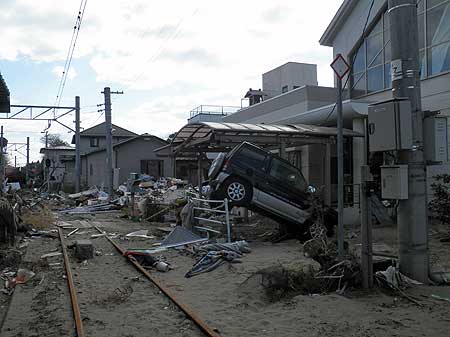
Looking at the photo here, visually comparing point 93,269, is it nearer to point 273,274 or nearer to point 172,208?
point 273,274

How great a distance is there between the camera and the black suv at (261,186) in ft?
43.0

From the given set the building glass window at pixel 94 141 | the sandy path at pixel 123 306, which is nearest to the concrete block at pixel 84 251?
the sandy path at pixel 123 306

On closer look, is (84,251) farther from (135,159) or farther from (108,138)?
(135,159)

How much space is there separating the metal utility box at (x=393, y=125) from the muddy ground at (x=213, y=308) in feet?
6.66

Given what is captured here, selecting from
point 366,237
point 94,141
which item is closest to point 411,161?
point 366,237

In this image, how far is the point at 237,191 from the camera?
43.0 feet

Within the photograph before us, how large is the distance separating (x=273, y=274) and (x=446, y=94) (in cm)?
973

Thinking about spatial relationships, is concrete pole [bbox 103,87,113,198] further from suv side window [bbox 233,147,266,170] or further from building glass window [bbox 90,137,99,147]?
building glass window [bbox 90,137,99,147]

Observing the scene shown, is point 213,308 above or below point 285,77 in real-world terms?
below

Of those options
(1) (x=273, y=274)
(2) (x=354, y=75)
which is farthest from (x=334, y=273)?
(2) (x=354, y=75)

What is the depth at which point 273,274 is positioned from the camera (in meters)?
7.36

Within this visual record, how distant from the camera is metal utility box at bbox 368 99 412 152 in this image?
7152mm

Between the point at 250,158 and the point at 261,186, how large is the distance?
80cm

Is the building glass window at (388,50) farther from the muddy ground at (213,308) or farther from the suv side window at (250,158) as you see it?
the muddy ground at (213,308)
